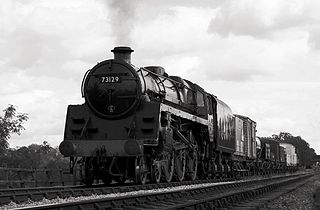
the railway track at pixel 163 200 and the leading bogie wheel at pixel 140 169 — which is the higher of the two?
the leading bogie wheel at pixel 140 169

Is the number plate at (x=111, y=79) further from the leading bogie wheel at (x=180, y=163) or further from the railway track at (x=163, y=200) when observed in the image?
the leading bogie wheel at (x=180, y=163)

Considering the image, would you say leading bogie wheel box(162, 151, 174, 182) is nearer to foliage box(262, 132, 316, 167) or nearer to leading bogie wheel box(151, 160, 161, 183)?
leading bogie wheel box(151, 160, 161, 183)

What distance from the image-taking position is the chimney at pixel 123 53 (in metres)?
15.4

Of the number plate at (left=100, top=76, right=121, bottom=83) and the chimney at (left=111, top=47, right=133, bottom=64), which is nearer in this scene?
the number plate at (left=100, top=76, right=121, bottom=83)

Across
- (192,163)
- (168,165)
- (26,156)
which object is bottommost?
(168,165)

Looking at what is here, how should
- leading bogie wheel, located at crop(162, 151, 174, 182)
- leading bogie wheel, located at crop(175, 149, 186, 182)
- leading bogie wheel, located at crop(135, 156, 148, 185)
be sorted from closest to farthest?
leading bogie wheel, located at crop(135, 156, 148, 185) < leading bogie wheel, located at crop(162, 151, 174, 182) < leading bogie wheel, located at crop(175, 149, 186, 182)

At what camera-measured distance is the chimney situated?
15.4 metres

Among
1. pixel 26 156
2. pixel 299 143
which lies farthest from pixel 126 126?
pixel 299 143

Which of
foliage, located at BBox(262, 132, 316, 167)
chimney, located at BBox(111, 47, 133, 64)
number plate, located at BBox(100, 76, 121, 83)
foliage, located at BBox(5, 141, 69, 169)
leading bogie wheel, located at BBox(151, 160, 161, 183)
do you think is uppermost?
foliage, located at BBox(262, 132, 316, 167)

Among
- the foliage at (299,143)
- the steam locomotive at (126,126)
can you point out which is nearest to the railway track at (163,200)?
the steam locomotive at (126,126)

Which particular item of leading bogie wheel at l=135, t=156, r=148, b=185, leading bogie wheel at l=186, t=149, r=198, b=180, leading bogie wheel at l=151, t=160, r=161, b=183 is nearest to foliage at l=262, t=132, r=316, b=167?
leading bogie wheel at l=186, t=149, r=198, b=180

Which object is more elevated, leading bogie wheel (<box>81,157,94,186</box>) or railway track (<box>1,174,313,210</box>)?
leading bogie wheel (<box>81,157,94,186</box>)

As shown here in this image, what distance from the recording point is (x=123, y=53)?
50.6 feet

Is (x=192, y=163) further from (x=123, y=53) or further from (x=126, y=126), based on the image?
(x=123, y=53)
